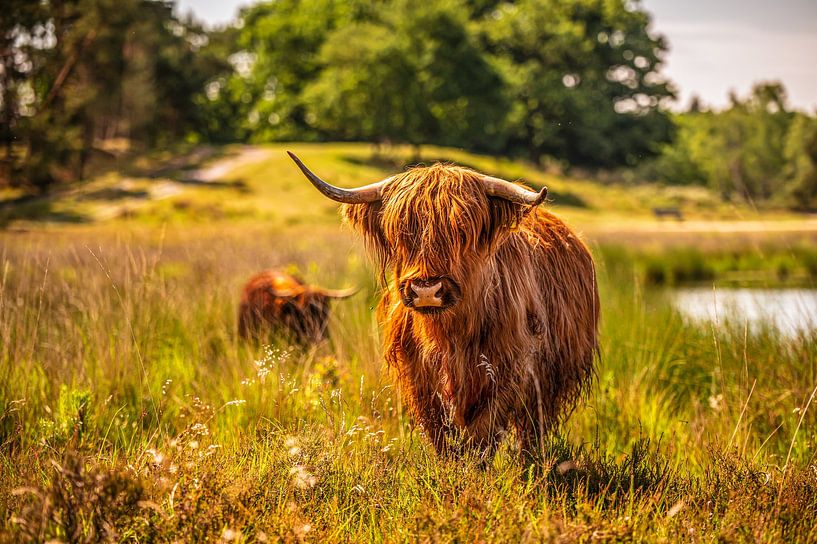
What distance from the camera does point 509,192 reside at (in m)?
3.21

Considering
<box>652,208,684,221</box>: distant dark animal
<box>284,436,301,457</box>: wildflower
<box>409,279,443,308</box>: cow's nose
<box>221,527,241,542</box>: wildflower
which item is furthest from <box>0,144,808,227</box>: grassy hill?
<box>221,527,241,542</box>: wildflower

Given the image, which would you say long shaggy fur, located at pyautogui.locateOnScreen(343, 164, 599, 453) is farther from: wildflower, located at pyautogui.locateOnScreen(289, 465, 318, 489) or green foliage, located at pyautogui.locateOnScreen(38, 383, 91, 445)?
green foliage, located at pyautogui.locateOnScreen(38, 383, 91, 445)

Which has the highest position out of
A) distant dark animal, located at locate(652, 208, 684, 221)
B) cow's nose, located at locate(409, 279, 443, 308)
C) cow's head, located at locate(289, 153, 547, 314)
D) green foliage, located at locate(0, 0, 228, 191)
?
green foliage, located at locate(0, 0, 228, 191)

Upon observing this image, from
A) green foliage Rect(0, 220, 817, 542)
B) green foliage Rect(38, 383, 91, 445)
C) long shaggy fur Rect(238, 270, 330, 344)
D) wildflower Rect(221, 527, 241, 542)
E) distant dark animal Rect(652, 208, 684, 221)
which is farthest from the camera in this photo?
distant dark animal Rect(652, 208, 684, 221)

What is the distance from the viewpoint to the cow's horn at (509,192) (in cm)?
311

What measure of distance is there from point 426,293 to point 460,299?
0.77 feet

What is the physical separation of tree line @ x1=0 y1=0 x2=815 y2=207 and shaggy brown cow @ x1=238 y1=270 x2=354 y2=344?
3281 millimetres

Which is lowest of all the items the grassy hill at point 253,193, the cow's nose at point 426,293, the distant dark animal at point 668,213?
the distant dark animal at point 668,213

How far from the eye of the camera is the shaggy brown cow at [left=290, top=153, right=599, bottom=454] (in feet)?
10.1

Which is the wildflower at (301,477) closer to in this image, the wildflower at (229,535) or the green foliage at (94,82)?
the wildflower at (229,535)

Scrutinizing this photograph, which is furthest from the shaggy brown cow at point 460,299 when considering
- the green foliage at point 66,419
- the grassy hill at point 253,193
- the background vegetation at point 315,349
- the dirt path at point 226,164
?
the dirt path at point 226,164

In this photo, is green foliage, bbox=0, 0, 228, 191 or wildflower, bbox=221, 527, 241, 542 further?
green foliage, bbox=0, 0, 228, 191

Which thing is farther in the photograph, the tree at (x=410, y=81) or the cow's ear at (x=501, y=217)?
the tree at (x=410, y=81)

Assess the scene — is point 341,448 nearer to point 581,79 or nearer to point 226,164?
point 226,164
